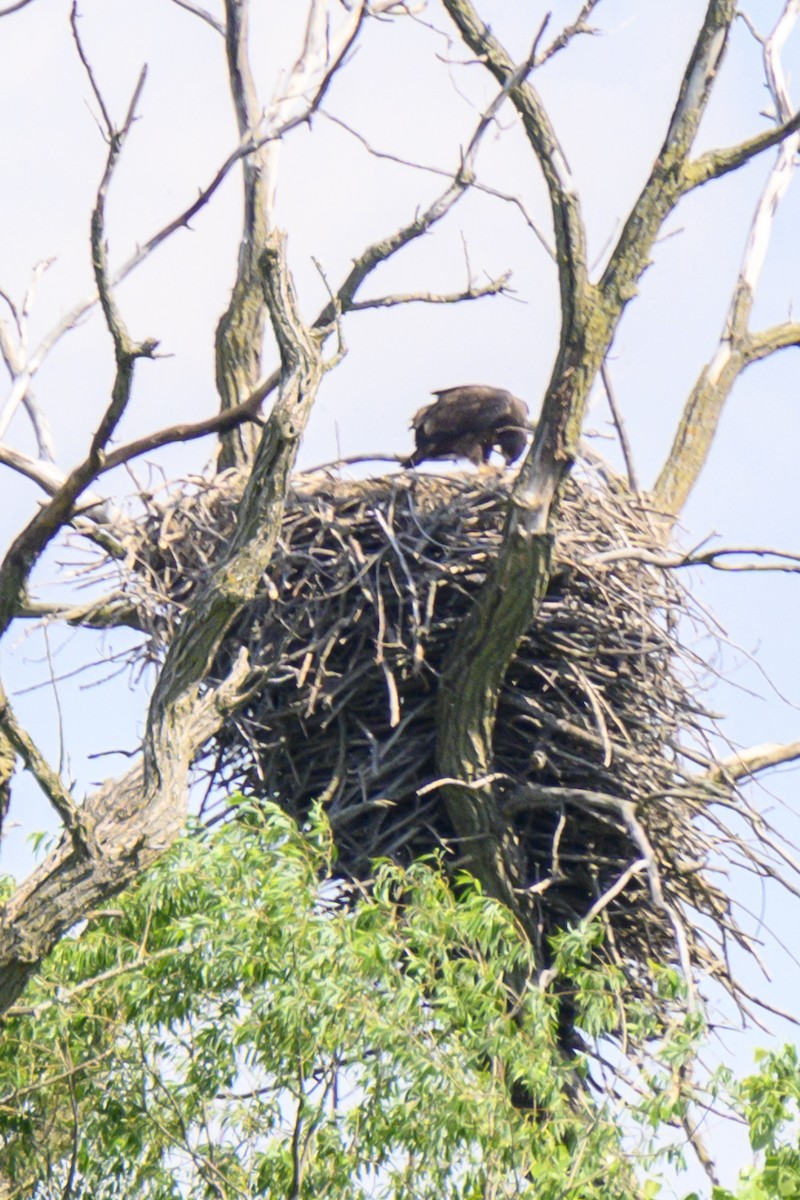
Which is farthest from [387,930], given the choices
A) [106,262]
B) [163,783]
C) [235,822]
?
[106,262]

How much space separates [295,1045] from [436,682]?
228 centimetres

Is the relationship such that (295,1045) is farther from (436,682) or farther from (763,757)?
(763,757)

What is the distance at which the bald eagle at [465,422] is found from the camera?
32.4ft

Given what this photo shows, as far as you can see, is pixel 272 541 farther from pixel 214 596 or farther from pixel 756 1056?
pixel 756 1056

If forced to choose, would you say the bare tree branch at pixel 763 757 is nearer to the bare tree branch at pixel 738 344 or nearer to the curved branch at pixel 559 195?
the bare tree branch at pixel 738 344

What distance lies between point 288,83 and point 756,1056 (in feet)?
21.7

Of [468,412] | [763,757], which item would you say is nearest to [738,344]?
[468,412]

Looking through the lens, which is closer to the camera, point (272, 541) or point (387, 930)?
point (272, 541)

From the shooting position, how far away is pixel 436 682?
7.89 metres

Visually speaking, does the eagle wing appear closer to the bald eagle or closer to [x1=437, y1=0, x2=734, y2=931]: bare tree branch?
the bald eagle

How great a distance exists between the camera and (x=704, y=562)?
22.9 feet

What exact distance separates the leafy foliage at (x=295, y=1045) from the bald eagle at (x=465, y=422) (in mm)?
3685

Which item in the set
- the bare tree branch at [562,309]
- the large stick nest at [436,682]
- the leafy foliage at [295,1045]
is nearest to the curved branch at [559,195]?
the bare tree branch at [562,309]

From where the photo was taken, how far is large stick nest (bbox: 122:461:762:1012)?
25.0 feet
